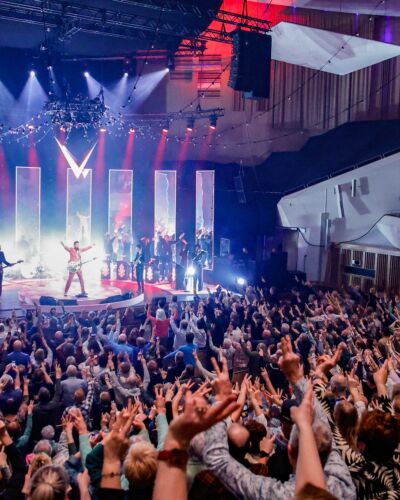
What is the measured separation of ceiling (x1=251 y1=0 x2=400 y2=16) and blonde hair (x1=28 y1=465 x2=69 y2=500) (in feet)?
40.7

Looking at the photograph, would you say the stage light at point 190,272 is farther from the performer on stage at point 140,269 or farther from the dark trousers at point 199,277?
the performer on stage at point 140,269

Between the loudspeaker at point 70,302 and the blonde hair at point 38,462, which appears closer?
the blonde hair at point 38,462

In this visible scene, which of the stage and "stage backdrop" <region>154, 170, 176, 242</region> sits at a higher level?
"stage backdrop" <region>154, 170, 176, 242</region>

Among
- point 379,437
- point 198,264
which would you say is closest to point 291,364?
point 379,437

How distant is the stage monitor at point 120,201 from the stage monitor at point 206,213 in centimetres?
212

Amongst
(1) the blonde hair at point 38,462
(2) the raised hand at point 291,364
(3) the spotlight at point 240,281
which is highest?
(2) the raised hand at point 291,364

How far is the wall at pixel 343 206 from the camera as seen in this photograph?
38.7 ft

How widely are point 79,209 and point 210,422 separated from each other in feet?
51.1

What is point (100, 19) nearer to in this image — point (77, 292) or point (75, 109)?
point (75, 109)

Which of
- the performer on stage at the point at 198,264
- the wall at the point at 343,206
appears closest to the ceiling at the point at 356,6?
the wall at the point at 343,206

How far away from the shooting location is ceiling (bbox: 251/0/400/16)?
12002 millimetres

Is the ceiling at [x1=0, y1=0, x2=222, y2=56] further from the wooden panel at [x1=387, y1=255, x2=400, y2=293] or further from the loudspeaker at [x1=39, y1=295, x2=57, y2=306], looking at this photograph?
the wooden panel at [x1=387, y1=255, x2=400, y2=293]

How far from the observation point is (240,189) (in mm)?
15125

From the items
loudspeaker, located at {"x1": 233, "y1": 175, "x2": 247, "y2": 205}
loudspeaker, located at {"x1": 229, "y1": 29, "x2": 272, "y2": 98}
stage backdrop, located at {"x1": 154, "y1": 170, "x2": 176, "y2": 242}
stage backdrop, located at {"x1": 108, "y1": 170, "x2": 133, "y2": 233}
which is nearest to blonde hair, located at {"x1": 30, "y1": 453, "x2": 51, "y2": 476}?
loudspeaker, located at {"x1": 229, "y1": 29, "x2": 272, "y2": 98}
